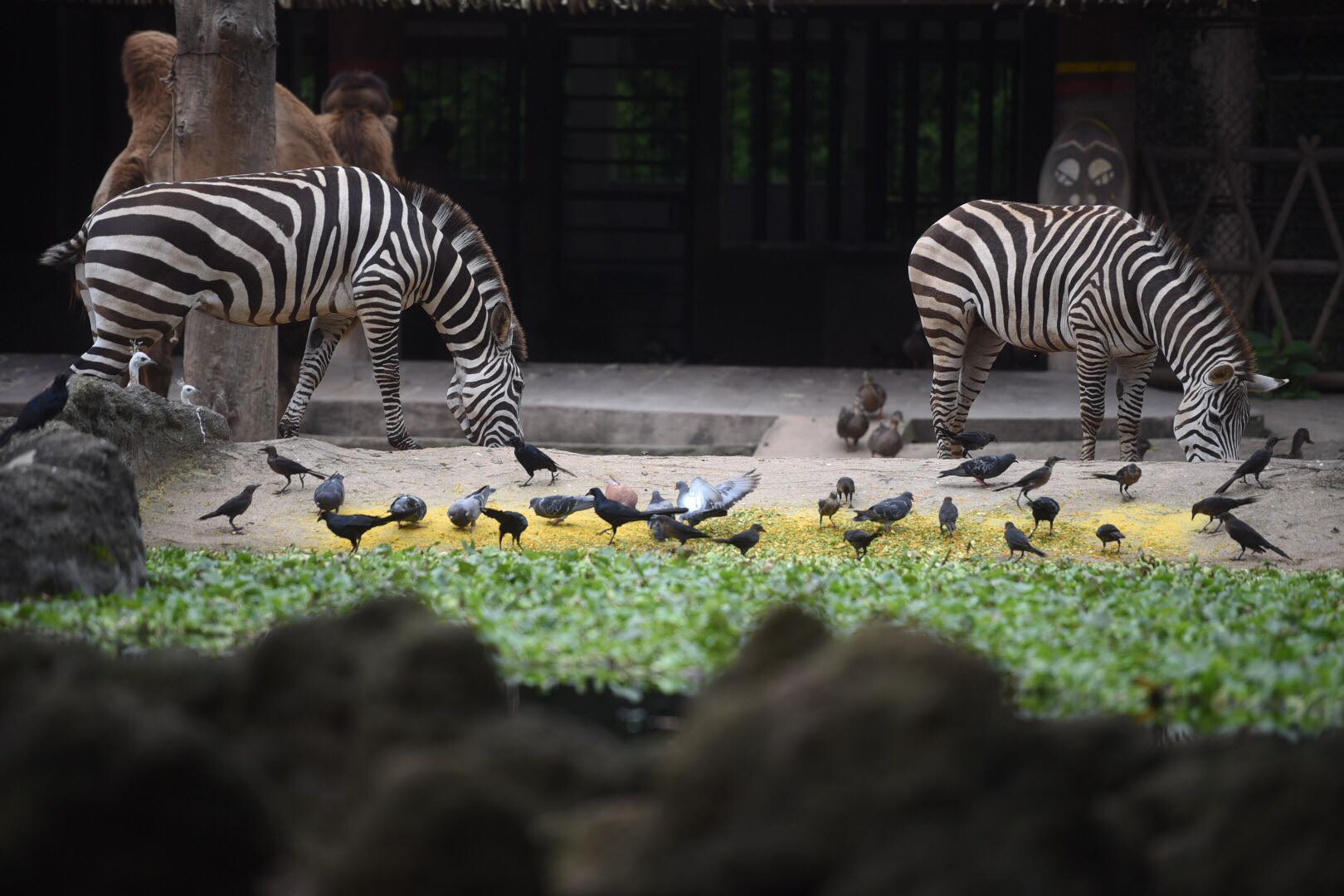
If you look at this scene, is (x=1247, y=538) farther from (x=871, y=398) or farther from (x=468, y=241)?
(x=468, y=241)

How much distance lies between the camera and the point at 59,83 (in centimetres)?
1449

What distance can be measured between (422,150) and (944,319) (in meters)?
6.72

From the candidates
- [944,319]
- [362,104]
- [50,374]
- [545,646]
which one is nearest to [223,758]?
[545,646]

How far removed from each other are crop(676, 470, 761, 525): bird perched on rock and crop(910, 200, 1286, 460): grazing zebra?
2250 millimetres

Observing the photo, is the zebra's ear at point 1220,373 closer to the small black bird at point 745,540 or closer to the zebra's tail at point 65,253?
the small black bird at point 745,540

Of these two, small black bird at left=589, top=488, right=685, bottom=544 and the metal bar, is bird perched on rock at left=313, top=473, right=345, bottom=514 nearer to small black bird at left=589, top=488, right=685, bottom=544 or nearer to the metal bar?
small black bird at left=589, top=488, right=685, bottom=544

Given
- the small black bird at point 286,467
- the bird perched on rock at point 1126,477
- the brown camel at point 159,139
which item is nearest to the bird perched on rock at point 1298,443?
the bird perched on rock at point 1126,477

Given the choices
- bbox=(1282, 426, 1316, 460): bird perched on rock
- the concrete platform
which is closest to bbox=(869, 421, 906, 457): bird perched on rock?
the concrete platform

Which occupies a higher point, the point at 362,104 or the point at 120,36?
the point at 120,36

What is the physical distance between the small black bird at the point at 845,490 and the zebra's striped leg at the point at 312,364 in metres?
3.81

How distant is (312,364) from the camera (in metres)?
10.2

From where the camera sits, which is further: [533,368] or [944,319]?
[533,368]

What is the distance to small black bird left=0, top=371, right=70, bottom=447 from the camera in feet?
23.5

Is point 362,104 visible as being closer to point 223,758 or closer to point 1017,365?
point 1017,365
